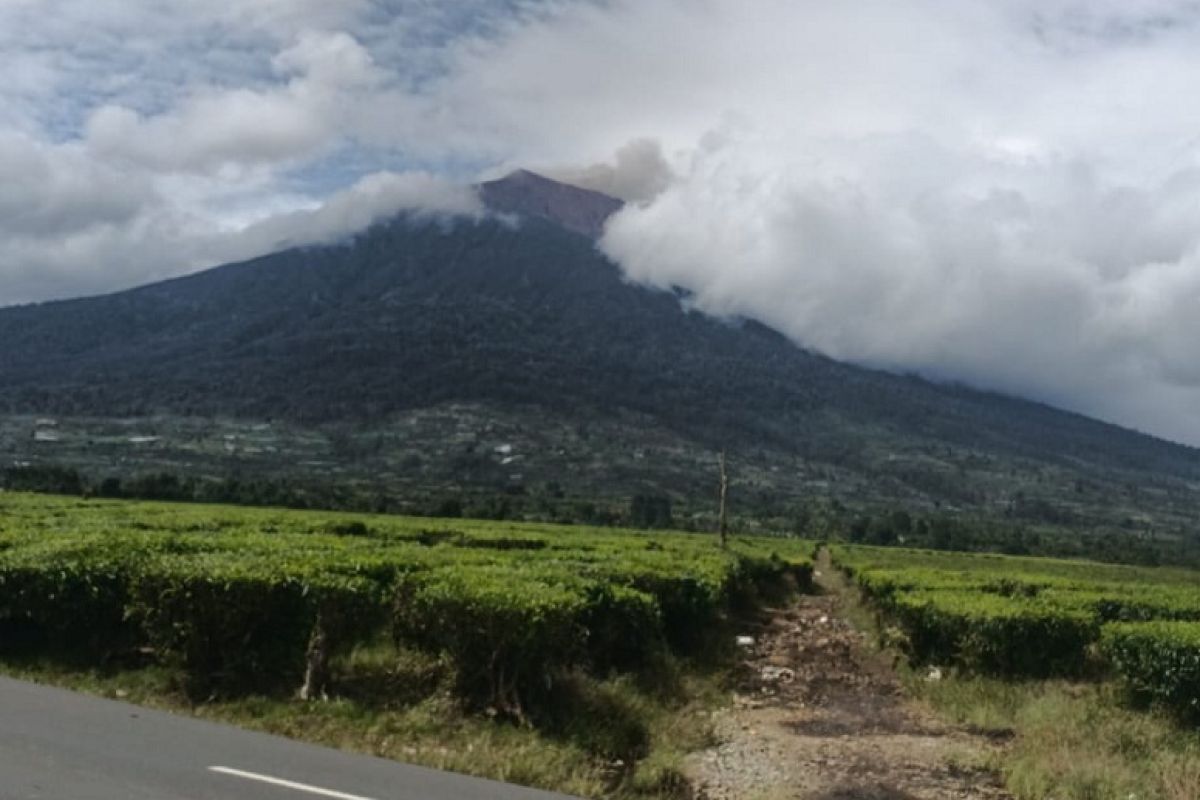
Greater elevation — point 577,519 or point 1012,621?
point 1012,621

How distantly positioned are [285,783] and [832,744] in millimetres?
7073

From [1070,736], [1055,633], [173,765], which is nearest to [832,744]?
[1070,736]

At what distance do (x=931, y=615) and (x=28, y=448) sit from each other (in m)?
145

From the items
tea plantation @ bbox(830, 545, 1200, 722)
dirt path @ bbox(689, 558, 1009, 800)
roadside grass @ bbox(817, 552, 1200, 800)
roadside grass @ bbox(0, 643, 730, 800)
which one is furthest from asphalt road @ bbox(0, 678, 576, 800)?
tea plantation @ bbox(830, 545, 1200, 722)

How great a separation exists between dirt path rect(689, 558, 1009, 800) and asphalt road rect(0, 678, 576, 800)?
9.84 feet

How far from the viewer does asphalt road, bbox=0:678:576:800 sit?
23.4ft

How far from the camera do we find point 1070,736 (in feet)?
39.7

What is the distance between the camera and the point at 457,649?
1071cm

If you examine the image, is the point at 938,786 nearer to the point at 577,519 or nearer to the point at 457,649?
the point at 457,649

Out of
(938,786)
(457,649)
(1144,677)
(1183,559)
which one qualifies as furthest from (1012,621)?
(1183,559)

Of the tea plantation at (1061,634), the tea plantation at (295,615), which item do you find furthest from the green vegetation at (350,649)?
the tea plantation at (1061,634)

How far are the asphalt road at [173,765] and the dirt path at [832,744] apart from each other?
3.00 metres

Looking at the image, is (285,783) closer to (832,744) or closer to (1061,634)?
(832,744)

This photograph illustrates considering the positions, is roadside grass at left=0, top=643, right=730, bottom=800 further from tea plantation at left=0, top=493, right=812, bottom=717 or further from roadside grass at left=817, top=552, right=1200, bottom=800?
roadside grass at left=817, top=552, right=1200, bottom=800
